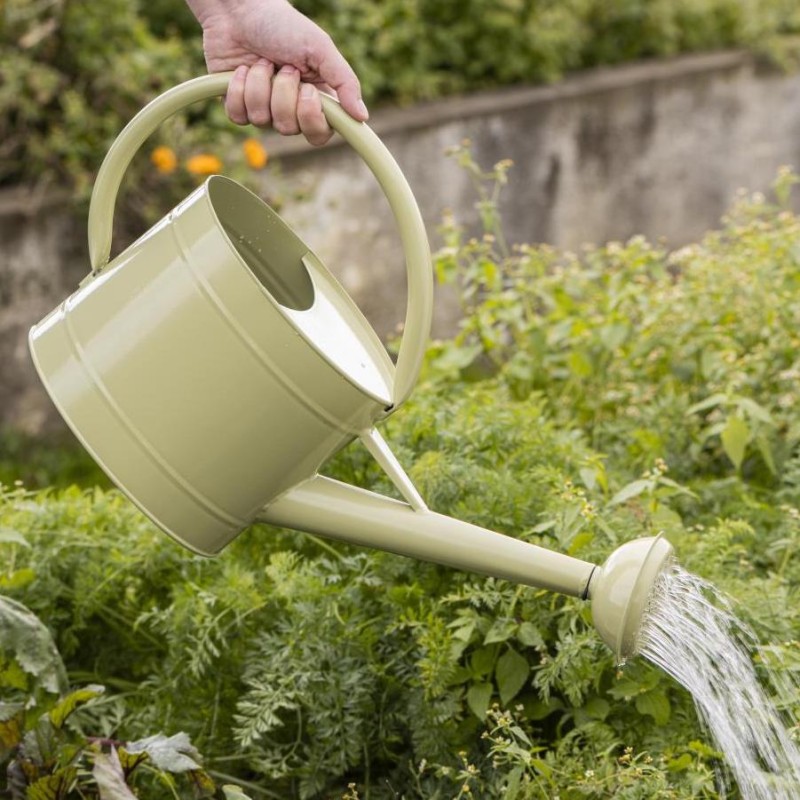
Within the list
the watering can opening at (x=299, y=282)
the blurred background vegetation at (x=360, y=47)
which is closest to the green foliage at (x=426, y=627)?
the watering can opening at (x=299, y=282)

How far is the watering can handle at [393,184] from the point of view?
1.49 metres

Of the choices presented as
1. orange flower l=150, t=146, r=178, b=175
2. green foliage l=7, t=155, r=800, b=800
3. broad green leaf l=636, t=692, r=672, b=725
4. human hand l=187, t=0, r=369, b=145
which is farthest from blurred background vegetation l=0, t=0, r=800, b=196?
broad green leaf l=636, t=692, r=672, b=725

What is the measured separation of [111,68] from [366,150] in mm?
2745

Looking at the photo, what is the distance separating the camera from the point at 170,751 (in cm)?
178

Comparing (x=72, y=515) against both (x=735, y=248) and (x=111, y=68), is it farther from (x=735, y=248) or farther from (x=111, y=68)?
(x=111, y=68)

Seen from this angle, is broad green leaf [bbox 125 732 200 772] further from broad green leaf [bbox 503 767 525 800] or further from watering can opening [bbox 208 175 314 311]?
watering can opening [bbox 208 175 314 311]

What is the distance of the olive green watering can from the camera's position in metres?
1.50

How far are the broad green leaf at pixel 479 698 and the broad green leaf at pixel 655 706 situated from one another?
21 centimetres

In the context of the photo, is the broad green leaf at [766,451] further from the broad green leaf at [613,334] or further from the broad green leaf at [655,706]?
the broad green leaf at [655,706]

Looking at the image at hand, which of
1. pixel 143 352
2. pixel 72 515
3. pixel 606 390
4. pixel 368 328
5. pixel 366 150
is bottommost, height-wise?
pixel 606 390

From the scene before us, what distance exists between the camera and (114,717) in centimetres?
210

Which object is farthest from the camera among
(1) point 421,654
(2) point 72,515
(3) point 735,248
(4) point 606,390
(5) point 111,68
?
(5) point 111,68

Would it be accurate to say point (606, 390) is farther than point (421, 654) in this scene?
Yes

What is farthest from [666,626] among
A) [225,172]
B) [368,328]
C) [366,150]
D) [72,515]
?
[225,172]
